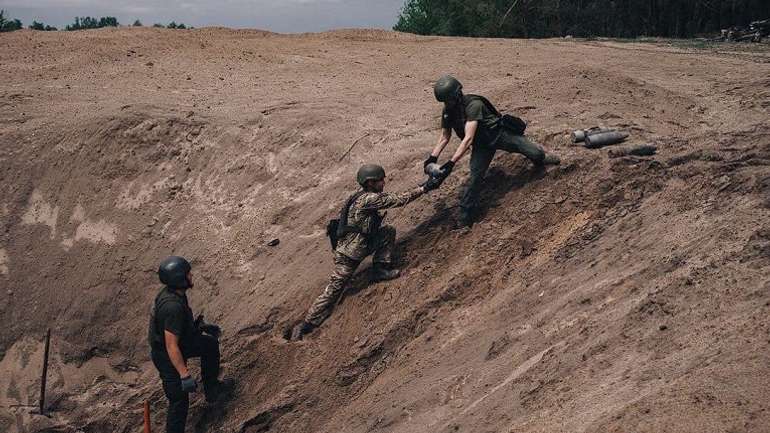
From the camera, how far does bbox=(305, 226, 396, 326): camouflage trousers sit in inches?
328

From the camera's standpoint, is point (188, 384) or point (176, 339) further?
point (176, 339)

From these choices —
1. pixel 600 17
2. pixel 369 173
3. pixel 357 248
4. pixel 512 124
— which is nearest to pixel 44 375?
pixel 357 248

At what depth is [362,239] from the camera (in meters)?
8.24

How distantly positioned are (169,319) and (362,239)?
7.32 ft

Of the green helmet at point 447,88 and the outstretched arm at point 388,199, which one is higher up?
the green helmet at point 447,88

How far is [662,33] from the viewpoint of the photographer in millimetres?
30281

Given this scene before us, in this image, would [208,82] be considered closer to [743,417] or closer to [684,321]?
[684,321]

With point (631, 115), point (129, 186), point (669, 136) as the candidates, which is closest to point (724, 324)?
point (669, 136)

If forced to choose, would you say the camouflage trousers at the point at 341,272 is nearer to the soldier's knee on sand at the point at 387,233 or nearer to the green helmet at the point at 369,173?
the soldier's knee on sand at the point at 387,233

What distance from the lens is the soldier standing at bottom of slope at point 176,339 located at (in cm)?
734

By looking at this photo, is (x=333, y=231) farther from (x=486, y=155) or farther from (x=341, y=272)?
(x=486, y=155)

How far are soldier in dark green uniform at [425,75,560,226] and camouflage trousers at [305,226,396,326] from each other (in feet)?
2.94

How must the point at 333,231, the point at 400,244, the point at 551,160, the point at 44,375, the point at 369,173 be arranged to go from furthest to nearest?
the point at 44,375 → the point at 400,244 → the point at 551,160 → the point at 333,231 → the point at 369,173

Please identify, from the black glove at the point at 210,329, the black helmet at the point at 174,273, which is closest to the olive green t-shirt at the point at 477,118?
the black helmet at the point at 174,273
